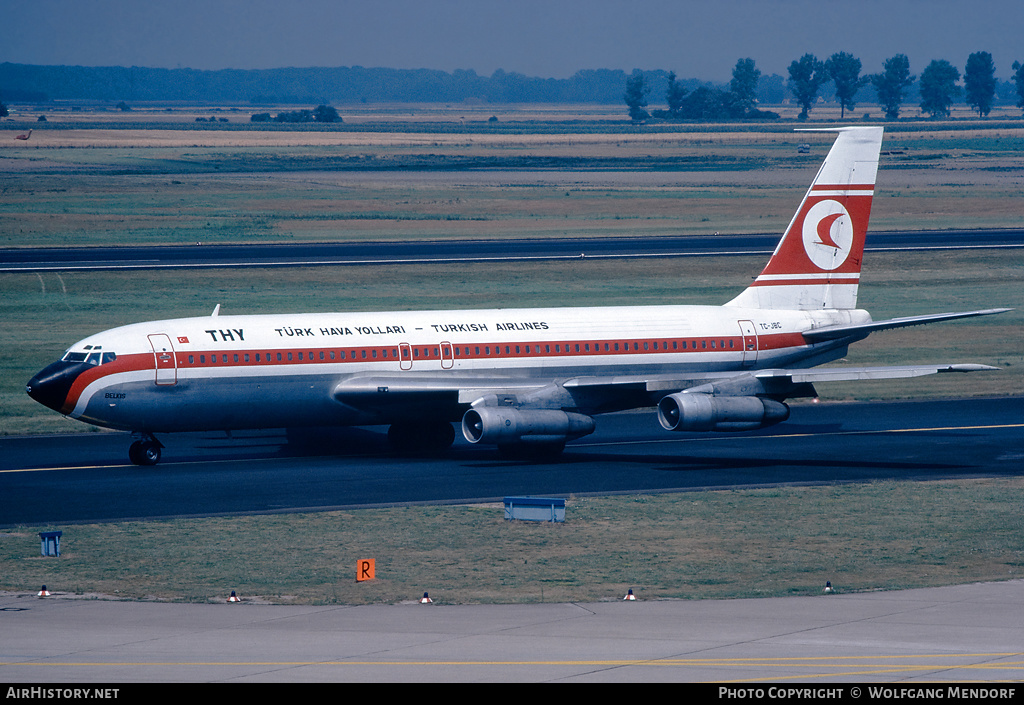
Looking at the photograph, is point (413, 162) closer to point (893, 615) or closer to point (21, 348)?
point (21, 348)

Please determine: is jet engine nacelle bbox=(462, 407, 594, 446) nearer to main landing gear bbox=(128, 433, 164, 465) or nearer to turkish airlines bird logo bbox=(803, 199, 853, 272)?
main landing gear bbox=(128, 433, 164, 465)

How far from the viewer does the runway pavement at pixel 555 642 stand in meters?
20.5

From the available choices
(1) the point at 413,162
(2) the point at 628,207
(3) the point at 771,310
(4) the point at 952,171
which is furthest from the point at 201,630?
(1) the point at 413,162

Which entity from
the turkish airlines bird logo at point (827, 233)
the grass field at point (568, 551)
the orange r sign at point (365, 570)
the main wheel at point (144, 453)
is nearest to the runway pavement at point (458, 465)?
the main wheel at point (144, 453)

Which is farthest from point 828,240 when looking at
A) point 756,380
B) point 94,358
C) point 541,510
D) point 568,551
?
point 94,358

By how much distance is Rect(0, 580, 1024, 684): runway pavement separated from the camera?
20500 millimetres

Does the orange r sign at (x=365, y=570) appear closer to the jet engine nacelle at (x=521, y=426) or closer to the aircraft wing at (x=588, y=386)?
the jet engine nacelle at (x=521, y=426)

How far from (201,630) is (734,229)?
92.2m

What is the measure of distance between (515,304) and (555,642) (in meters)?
52.8

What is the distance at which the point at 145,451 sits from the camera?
145 feet

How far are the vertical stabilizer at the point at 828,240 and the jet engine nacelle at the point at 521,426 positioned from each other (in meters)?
9.83

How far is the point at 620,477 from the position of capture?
138ft

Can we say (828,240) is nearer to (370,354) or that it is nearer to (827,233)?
(827,233)

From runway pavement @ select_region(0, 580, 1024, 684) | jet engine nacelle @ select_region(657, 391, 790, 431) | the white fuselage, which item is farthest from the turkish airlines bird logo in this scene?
runway pavement @ select_region(0, 580, 1024, 684)
